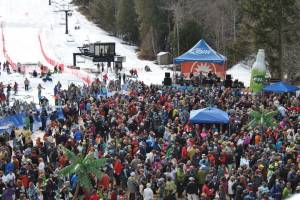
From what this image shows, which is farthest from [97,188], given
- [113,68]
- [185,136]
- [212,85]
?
[113,68]

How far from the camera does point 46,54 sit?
66125mm

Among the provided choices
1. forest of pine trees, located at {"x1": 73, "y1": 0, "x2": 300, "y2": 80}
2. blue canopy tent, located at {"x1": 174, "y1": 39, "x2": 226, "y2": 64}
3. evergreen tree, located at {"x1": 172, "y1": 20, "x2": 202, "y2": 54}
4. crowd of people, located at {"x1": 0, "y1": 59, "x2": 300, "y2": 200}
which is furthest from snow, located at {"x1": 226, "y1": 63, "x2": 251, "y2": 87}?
crowd of people, located at {"x1": 0, "y1": 59, "x2": 300, "y2": 200}

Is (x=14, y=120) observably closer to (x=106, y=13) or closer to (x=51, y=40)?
(x=51, y=40)

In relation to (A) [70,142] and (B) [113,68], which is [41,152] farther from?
(B) [113,68]

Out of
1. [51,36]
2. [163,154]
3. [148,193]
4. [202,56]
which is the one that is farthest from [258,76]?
[51,36]

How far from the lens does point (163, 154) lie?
A: 71.2ft

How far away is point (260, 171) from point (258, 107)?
10058mm

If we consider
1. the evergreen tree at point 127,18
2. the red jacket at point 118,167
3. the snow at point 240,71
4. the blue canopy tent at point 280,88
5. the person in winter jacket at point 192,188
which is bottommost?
the snow at point 240,71

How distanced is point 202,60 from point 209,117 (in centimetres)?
1319

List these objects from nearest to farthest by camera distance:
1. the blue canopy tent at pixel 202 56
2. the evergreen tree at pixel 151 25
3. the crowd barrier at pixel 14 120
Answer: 1. the crowd barrier at pixel 14 120
2. the blue canopy tent at pixel 202 56
3. the evergreen tree at pixel 151 25

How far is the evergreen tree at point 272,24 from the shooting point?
46.0 metres

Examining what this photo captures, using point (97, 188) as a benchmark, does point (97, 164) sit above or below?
above

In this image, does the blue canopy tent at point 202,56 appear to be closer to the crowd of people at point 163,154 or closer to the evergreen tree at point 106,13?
the crowd of people at point 163,154

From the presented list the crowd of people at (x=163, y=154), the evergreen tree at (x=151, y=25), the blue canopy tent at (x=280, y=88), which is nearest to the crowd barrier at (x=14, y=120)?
the crowd of people at (x=163, y=154)
